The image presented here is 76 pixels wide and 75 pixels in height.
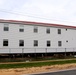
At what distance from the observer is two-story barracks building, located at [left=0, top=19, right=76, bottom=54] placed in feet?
94.7

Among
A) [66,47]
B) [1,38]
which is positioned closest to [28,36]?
[1,38]

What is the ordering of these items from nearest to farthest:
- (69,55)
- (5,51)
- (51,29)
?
(5,51)
(51,29)
(69,55)

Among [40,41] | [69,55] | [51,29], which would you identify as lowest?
[69,55]

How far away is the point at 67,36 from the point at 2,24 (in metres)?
12.0

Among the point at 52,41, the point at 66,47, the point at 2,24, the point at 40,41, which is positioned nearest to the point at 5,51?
the point at 2,24

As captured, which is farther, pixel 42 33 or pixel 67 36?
pixel 67 36

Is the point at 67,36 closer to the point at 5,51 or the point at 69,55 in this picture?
the point at 69,55

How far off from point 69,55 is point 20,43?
33.1 feet

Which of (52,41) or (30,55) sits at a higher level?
(52,41)

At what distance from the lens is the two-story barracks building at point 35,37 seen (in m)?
28.9

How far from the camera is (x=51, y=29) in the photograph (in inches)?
1276

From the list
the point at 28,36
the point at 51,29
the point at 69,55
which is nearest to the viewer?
the point at 28,36

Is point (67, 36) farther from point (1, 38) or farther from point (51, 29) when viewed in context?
point (1, 38)

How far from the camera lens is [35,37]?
30953mm
